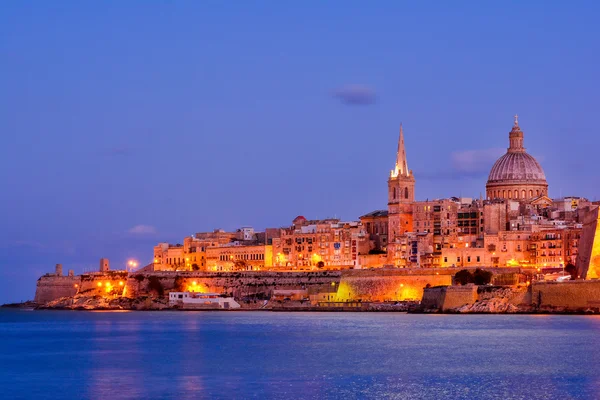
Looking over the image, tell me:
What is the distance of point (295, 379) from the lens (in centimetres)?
2644

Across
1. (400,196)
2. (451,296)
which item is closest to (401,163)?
(400,196)

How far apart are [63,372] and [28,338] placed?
14.1 meters

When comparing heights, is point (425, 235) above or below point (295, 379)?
above

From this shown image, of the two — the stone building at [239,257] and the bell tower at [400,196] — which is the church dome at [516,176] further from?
the stone building at [239,257]

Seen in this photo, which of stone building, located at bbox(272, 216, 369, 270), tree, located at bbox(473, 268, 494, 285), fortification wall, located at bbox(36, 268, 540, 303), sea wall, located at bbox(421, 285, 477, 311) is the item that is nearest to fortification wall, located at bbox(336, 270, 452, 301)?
fortification wall, located at bbox(36, 268, 540, 303)

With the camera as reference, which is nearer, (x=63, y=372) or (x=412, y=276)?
(x=63, y=372)

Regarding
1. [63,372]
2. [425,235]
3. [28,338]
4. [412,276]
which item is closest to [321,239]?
[425,235]

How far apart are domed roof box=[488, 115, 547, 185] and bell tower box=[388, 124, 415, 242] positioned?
6191mm

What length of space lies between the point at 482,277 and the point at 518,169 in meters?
18.5

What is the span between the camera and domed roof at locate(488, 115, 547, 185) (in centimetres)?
7562

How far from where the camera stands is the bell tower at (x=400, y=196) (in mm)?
72375

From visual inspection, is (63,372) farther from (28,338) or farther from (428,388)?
(28,338)

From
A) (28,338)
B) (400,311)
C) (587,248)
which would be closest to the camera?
(28,338)

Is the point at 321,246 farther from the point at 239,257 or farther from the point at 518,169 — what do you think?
the point at 518,169
